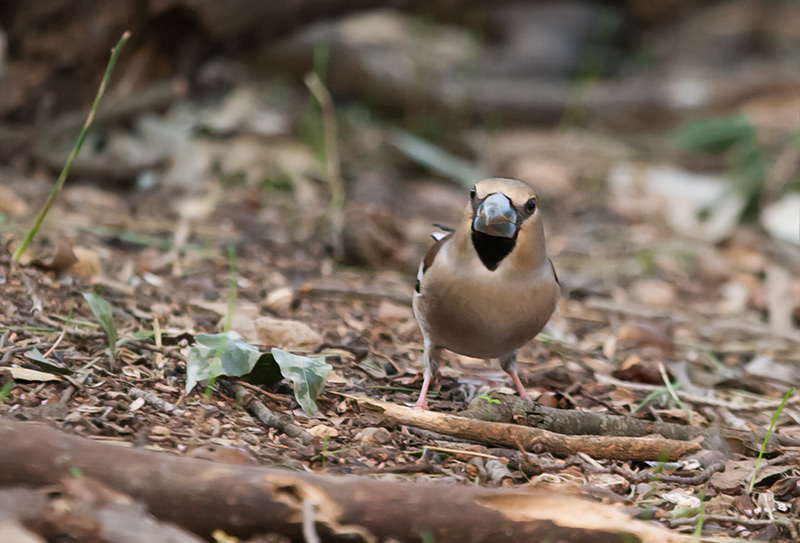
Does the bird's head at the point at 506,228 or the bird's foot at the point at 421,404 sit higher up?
the bird's head at the point at 506,228

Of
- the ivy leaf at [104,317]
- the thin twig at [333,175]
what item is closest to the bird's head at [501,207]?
the ivy leaf at [104,317]

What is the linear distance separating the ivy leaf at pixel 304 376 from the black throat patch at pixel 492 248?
22.2 inches

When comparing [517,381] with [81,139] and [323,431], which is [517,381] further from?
[81,139]

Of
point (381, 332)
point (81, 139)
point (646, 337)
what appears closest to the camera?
point (81, 139)

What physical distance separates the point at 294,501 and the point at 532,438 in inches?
35.8

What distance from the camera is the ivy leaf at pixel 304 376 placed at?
2.62m

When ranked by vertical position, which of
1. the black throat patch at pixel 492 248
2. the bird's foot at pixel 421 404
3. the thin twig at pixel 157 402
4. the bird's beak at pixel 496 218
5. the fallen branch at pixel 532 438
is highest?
the bird's beak at pixel 496 218

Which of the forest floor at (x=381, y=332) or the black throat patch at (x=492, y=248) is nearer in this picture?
the forest floor at (x=381, y=332)

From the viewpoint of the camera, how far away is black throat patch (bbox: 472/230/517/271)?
2654 millimetres

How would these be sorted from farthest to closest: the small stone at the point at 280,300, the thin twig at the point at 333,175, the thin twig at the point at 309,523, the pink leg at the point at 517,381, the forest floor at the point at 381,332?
the thin twig at the point at 333,175
the small stone at the point at 280,300
the pink leg at the point at 517,381
the forest floor at the point at 381,332
the thin twig at the point at 309,523

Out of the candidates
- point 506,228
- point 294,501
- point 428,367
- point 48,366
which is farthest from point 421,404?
point 48,366

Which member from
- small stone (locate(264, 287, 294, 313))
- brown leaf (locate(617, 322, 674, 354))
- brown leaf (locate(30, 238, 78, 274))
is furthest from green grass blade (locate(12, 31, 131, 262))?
brown leaf (locate(617, 322, 674, 354))

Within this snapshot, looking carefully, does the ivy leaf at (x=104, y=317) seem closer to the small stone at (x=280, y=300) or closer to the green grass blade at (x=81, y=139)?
the green grass blade at (x=81, y=139)

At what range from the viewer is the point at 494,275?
104 inches
